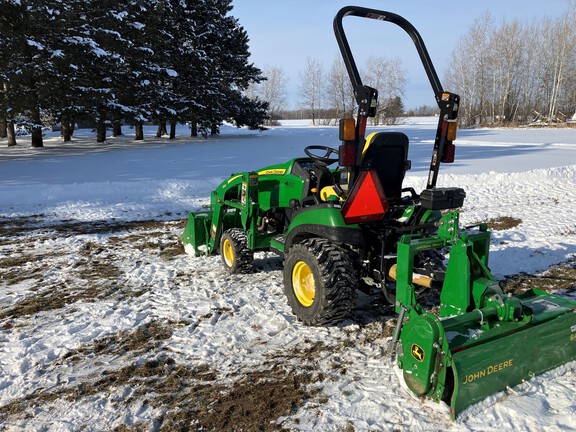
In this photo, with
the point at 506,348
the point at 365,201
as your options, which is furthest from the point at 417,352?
the point at 365,201

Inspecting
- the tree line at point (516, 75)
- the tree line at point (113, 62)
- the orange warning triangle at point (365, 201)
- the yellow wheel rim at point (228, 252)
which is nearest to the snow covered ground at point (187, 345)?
the yellow wheel rim at point (228, 252)

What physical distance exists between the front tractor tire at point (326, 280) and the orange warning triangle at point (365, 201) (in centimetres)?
34

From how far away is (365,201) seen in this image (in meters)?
3.77

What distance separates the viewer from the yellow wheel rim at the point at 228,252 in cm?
567

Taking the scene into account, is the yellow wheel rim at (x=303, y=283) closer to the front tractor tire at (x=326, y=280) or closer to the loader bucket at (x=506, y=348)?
the front tractor tire at (x=326, y=280)

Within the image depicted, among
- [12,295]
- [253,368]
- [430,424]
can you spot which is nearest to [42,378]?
[253,368]

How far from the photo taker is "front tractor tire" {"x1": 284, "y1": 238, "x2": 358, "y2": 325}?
379 centimetres

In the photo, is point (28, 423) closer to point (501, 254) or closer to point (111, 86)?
point (501, 254)

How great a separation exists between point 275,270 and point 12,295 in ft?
10.2

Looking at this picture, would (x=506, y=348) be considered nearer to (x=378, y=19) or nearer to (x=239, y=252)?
(x=378, y=19)

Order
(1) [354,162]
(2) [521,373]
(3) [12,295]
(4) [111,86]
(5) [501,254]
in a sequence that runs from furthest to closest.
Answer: (4) [111,86] → (5) [501,254] → (3) [12,295] → (1) [354,162] → (2) [521,373]

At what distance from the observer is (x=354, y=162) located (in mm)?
3613

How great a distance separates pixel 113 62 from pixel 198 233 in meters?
16.5

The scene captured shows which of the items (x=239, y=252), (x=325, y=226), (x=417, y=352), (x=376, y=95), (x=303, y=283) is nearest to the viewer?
(x=417, y=352)
